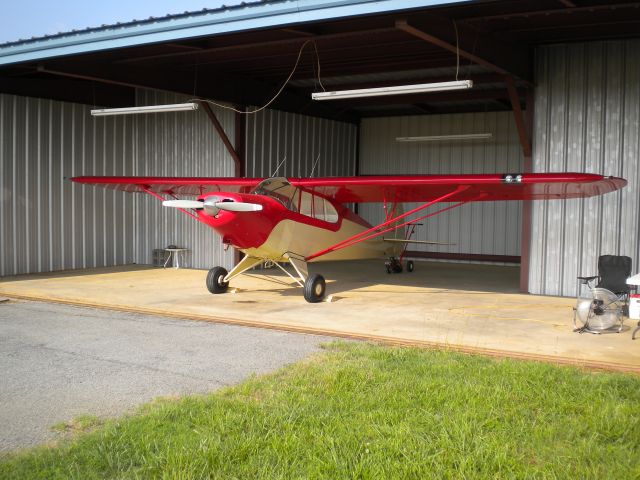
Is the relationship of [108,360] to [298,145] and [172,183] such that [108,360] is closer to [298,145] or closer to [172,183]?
[172,183]

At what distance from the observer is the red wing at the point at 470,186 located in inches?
327

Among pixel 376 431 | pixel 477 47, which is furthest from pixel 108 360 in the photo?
pixel 477 47

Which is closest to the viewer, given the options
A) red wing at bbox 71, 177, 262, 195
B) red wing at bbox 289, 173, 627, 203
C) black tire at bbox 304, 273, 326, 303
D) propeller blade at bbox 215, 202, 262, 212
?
red wing at bbox 289, 173, 627, 203

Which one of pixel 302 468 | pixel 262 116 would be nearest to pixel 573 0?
pixel 302 468

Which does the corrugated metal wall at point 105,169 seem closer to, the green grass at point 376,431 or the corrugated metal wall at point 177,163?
the corrugated metal wall at point 177,163

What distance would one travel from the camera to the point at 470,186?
31.1ft

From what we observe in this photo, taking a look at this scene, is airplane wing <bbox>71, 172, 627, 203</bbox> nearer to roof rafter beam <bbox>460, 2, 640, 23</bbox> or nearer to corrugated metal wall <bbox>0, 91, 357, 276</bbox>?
corrugated metal wall <bbox>0, 91, 357, 276</bbox>

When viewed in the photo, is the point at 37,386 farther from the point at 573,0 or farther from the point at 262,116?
the point at 262,116

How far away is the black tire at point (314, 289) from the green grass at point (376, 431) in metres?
4.22

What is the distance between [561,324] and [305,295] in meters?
3.69

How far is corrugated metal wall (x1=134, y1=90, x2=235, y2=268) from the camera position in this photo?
46.7 feet

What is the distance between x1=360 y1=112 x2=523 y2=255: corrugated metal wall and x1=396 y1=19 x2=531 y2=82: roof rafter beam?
739 centimetres

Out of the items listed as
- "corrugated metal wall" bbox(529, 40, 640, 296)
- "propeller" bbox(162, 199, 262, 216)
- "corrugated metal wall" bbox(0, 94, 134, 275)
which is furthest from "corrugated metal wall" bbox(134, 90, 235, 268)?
"corrugated metal wall" bbox(529, 40, 640, 296)

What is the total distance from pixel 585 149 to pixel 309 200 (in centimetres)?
463
